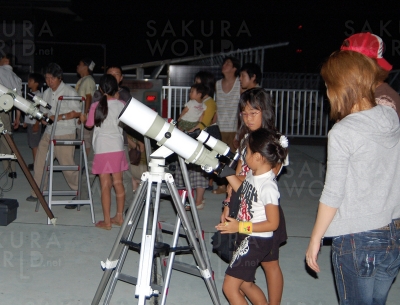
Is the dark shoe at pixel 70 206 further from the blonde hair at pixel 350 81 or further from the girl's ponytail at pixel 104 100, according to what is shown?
the blonde hair at pixel 350 81

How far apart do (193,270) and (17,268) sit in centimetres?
167

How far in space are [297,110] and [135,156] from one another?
8.11 metres

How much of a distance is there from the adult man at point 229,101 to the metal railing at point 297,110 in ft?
15.3

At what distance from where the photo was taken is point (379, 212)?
2.32m

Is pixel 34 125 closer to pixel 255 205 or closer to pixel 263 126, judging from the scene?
pixel 263 126

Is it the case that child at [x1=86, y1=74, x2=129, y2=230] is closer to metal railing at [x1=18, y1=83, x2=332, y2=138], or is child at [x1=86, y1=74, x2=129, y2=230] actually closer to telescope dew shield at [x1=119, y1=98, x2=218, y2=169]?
telescope dew shield at [x1=119, y1=98, x2=218, y2=169]

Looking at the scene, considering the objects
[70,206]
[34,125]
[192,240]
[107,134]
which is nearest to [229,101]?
[107,134]

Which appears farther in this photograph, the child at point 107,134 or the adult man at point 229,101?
the adult man at point 229,101

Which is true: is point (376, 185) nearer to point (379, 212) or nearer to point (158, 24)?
point (379, 212)

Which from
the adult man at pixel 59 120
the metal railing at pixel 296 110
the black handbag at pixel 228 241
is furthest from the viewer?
the metal railing at pixel 296 110

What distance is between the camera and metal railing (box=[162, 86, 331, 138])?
1205 cm

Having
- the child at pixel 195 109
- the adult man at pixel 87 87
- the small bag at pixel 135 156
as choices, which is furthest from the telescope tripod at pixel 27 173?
the child at pixel 195 109

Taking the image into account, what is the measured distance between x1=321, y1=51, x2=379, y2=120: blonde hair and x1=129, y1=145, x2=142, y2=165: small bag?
134 inches

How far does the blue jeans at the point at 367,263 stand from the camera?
7.59 feet
